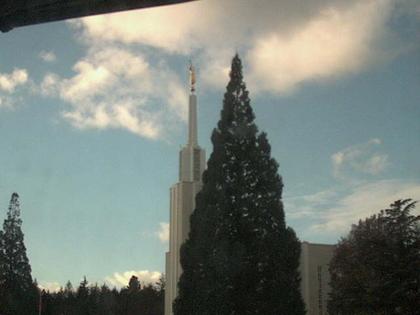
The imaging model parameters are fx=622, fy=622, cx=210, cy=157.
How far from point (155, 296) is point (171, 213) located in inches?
1440

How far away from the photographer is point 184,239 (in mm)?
44562

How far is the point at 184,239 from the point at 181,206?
4.51 meters

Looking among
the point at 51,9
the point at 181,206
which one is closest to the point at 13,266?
the point at 181,206

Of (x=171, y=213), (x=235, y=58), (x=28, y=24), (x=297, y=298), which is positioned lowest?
(x=297, y=298)

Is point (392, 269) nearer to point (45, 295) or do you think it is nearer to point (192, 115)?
point (192, 115)

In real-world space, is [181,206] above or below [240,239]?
above

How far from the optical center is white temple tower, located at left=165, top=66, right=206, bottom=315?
4844cm

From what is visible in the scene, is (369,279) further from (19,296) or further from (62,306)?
(62,306)

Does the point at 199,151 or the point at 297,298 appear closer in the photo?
the point at 297,298

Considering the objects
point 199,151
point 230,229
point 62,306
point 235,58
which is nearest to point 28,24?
point 230,229

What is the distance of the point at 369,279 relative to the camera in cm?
3275

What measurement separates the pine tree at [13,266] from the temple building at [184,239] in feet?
39.3

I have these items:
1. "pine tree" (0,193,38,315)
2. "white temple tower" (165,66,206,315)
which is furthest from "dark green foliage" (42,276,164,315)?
"white temple tower" (165,66,206,315)

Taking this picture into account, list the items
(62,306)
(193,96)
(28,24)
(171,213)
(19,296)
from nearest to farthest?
(28,24)
(171,213)
(19,296)
(193,96)
(62,306)
